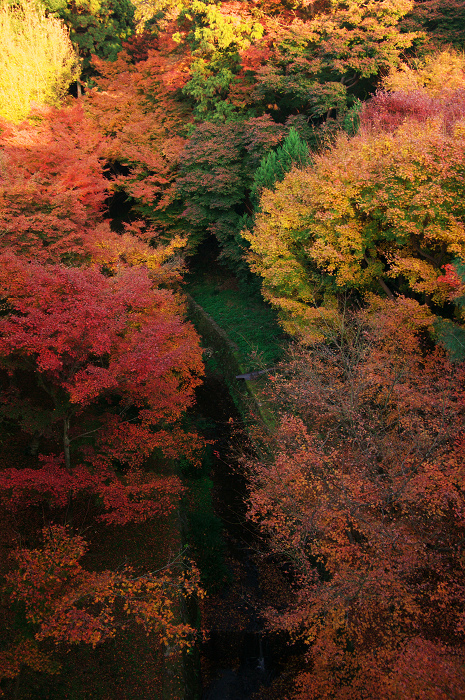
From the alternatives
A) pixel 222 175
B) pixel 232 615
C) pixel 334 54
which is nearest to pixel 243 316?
pixel 222 175

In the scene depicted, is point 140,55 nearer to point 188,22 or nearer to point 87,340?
point 188,22

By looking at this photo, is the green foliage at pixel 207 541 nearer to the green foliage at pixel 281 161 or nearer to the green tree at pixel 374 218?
the green tree at pixel 374 218

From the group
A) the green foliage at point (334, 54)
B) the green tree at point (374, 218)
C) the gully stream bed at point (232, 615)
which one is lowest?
the gully stream bed at point (232, 615)

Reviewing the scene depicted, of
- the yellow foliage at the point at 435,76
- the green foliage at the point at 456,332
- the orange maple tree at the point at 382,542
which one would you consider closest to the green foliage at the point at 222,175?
the yellow foliage at the point at 435,76

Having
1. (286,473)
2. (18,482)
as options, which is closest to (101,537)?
(18,482)

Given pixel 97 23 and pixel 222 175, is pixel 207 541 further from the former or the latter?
pixel 97 23

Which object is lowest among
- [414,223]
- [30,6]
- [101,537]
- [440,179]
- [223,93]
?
[101,537]
